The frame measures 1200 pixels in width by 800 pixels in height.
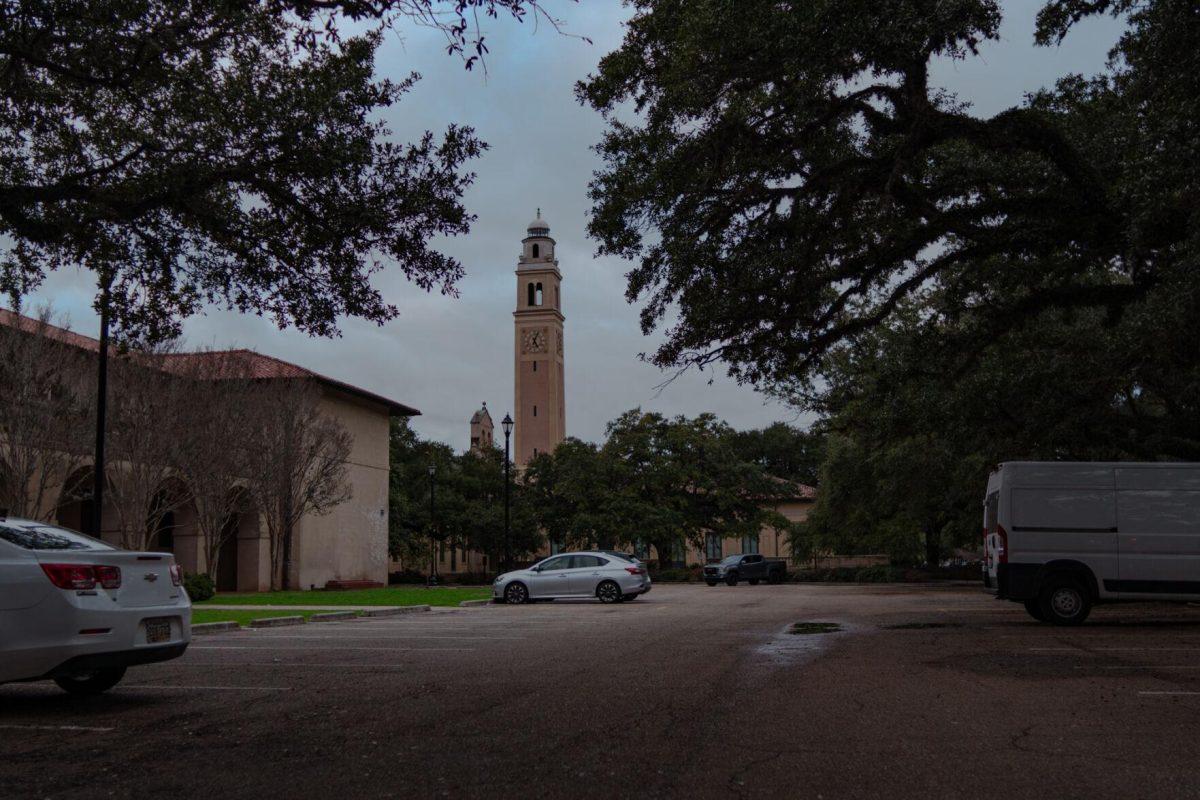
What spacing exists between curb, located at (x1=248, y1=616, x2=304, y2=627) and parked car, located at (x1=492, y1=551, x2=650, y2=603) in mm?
8380

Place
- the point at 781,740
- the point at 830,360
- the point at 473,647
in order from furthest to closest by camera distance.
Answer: the point at 830,360 < the point at 473,647 < the point at 781,740

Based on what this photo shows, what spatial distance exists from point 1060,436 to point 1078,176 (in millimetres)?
9305

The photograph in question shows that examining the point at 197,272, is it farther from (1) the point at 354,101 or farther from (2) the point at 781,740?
(2) the point at 781,740

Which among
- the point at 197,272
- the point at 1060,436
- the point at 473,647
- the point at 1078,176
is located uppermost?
the point at 1078,176

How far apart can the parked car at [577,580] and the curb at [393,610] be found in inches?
139

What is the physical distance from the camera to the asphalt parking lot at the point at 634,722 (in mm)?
5199

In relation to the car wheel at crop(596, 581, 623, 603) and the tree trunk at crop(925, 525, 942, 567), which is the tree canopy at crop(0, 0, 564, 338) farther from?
the tree trunk at crop(925, 525, 942, 567)

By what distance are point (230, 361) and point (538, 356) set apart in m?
60.4

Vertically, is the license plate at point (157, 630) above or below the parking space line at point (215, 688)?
above

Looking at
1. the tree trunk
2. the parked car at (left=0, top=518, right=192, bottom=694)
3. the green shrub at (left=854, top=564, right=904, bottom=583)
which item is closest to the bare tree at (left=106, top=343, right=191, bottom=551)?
the parked car at (left=0, top=518, right=192, bottom=694)

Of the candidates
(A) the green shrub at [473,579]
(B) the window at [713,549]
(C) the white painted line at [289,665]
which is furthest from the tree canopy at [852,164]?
(B) the window at [713,549]

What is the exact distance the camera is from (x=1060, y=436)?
20125 millimetres

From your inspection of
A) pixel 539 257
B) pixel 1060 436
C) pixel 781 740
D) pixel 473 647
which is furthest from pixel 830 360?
pixel 539 257

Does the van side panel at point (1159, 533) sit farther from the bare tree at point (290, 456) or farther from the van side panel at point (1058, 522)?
the bare tree at point (290, 456)
